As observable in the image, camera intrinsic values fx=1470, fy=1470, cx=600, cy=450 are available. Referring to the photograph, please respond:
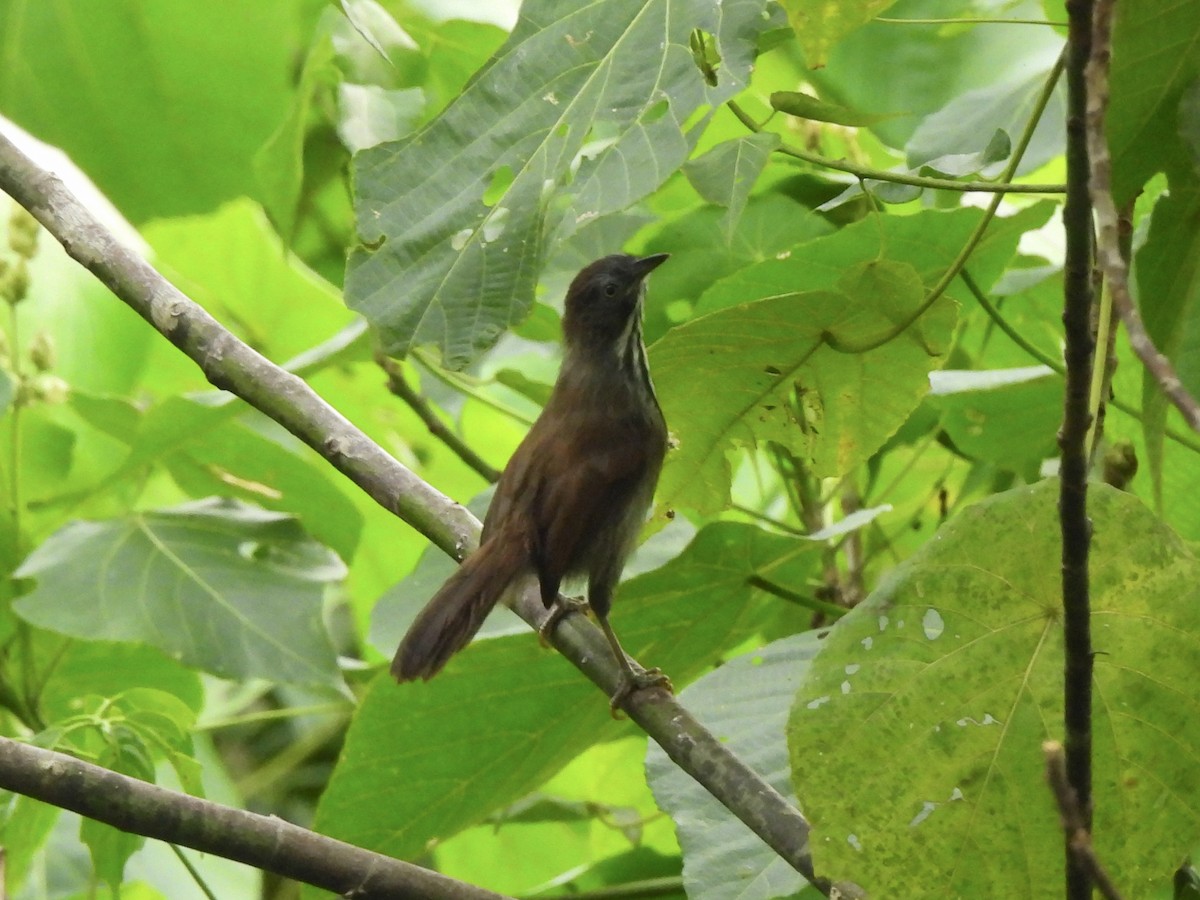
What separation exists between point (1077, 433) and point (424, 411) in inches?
78.3

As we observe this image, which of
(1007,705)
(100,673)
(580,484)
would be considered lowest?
(100,673)

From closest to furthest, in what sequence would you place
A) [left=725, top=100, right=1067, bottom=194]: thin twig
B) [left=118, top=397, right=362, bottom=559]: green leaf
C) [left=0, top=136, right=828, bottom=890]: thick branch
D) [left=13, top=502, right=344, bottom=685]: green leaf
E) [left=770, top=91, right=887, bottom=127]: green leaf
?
[left=725, top=100, right=1067, bottom=194]: thin twig < [left=770, top=91, right=887, bottom=127]: green leaf < [left=0, top=136, right=828, bottom=890]: thick branch < [left=13, top=502, right=344, bottom=685]: green leaf < [left=118, top=397, right=362, bottom=559]: green leaf

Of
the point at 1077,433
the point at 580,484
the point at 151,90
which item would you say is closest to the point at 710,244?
the point at 580,484

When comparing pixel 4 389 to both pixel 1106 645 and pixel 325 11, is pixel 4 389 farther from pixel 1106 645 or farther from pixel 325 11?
pixel 1106 645

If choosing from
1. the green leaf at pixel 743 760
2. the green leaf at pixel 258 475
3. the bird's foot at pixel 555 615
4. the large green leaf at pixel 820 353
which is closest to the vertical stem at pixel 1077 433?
the green leaf at pixel 743 760

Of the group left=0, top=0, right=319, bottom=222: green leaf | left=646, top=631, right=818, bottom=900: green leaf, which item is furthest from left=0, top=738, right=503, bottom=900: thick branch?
left=0, top=0, right=319, bottom=222: green leaf

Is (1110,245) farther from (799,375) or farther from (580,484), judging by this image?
(580,484)

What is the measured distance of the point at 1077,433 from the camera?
1.32 meters

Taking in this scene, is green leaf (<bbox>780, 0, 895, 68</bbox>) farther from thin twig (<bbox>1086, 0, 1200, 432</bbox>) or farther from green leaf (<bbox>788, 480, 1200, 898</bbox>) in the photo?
green leaf (<bbox>788, 480, 1200, 898</bbox>)

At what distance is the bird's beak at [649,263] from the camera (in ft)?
10.1

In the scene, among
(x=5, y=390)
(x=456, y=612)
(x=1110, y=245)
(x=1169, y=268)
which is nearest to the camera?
(x=1110, y=245)

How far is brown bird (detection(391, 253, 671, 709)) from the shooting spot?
2.57 meters

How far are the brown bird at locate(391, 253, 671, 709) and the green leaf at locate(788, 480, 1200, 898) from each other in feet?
1.86

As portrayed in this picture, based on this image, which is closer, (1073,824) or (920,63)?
(1073,824)
